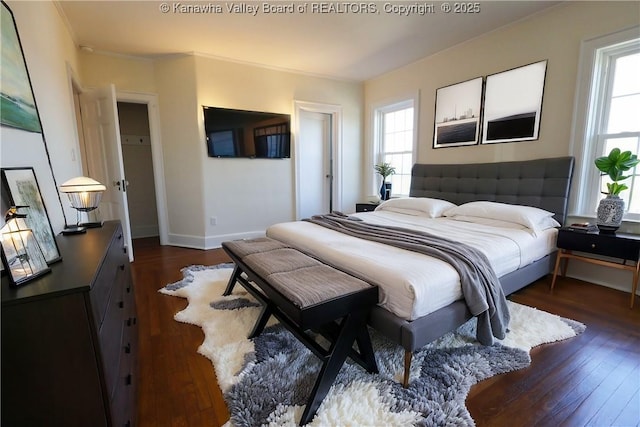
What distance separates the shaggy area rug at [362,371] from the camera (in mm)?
1339

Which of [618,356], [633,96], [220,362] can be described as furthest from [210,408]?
[633,96]

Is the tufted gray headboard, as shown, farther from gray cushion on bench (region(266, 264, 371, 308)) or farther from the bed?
gray cushion on bench (region(266, 264, 371, 308))

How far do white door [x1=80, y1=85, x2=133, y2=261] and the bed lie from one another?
206 cm

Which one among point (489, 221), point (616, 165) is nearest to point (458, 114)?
point (489, 221)

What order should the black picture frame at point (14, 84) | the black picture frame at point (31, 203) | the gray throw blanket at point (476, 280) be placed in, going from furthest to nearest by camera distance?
the gray throw blanket at point (476, 280) → the black picture frame at point (14, 84) → the black picture frame at point (31, 203)

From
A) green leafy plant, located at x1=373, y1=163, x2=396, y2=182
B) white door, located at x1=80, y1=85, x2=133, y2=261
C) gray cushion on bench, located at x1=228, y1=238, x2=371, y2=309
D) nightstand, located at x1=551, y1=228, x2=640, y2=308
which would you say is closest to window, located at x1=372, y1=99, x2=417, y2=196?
green leafy plant, located at x1=373, y1=163, x2=396, y2=182

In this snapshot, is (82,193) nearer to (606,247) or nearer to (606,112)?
(606,247)

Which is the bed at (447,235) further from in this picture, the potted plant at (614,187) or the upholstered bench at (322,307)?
the potted plant at (614,187)

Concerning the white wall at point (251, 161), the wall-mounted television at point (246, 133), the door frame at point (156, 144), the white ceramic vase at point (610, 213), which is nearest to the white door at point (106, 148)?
the door frame at point (156, 144)

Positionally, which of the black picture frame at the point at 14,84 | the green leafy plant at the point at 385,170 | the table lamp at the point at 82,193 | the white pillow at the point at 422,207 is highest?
the black picture frame at the point at 14,84

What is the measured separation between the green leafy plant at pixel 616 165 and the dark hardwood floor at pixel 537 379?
943mm

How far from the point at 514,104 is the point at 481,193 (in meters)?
1.02

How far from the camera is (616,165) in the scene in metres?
2.41

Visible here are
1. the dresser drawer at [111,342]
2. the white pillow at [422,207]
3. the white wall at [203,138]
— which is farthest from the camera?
the white wall at [203,138]
